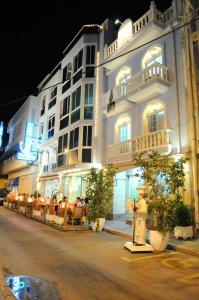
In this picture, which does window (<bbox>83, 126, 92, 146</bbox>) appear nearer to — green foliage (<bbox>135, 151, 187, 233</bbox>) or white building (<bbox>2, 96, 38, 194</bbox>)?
green foliage (<bbox>135, 151, 187, 233</bbox>)

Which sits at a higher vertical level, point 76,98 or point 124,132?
point 76,98

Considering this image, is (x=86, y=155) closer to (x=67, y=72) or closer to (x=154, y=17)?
(x=67, y=72)

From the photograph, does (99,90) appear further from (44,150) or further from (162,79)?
(44,150)

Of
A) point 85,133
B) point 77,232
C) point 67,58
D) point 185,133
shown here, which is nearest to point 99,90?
point 85,133

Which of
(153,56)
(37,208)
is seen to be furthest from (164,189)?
(37,208)

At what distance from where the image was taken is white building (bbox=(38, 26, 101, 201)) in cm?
1950

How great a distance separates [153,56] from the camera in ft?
50.5

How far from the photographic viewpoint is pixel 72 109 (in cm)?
2195

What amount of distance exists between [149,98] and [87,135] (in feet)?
21.7

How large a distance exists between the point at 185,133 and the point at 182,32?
18.0 ft

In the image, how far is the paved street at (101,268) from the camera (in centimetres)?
492

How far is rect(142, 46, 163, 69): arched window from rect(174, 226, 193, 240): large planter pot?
9.58m

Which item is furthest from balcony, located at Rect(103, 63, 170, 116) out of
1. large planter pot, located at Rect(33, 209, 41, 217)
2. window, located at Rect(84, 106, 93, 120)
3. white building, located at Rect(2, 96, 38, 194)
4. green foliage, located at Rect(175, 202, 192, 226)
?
white building, located at Rect(2, 96, 38, 194)

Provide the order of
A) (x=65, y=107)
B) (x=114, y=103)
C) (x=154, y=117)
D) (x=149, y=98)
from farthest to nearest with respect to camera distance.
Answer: (x=65, y=107) → (x=114, y=103) → (x=149, y=98) → (x=154, y=117)
